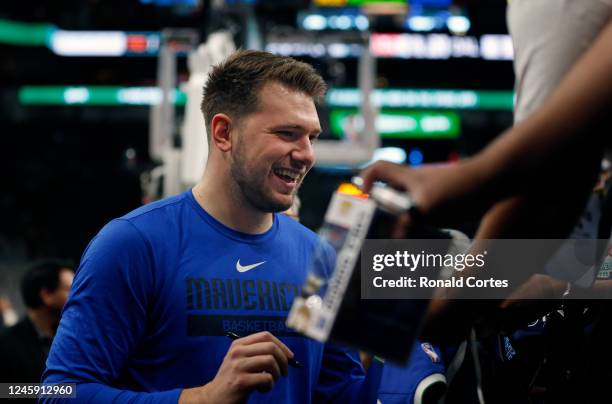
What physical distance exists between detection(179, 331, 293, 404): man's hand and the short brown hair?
78cm

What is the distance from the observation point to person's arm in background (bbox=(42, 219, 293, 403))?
6.30 ft

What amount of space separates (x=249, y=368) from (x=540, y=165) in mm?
936

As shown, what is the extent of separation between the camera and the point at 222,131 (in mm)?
2379

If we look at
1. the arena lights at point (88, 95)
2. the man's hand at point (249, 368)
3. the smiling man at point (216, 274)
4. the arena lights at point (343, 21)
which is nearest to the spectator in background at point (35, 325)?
the smiling man at point (216, 274)

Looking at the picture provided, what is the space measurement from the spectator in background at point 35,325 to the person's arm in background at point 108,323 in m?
2.85

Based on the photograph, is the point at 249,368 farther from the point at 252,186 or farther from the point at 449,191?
the point at 449,191

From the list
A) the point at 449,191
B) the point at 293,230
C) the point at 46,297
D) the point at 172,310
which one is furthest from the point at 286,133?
the point at 46,297

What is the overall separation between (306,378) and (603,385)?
927 mm

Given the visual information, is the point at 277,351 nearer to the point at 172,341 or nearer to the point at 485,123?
the point at 172,341

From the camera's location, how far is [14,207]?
20.3m

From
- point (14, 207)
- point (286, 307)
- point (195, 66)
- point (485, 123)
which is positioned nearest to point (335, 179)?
point (485, 123)

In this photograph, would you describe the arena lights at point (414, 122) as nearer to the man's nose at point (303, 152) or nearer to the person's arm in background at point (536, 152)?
the man's nose at point (303, 152)

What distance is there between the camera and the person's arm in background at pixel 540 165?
98 centimetres
